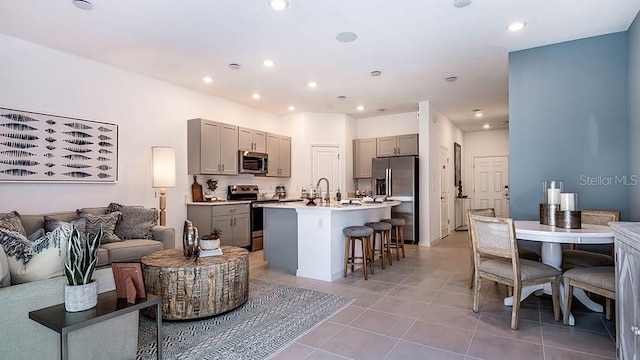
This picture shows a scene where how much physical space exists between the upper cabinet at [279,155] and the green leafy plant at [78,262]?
16.4 ft

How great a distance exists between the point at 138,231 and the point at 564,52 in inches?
210

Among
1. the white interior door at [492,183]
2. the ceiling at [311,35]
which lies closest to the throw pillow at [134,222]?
the ceiling at [311,35]

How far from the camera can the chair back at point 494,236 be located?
9.05 ft

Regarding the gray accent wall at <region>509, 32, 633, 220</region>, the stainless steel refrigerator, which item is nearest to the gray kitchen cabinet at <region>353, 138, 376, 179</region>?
the stainless steel refrigerator

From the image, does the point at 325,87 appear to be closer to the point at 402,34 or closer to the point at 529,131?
the point at 402,34

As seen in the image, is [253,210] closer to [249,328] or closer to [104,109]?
[104,109]

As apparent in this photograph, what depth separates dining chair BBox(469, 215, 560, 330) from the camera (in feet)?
9.01

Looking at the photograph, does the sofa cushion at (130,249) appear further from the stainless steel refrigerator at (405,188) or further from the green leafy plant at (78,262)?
the stainless steel refrigerator at (405,188)

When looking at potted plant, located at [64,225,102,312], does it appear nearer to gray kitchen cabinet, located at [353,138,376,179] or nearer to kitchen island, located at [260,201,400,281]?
kitchen island, located at [260,201,400,281]

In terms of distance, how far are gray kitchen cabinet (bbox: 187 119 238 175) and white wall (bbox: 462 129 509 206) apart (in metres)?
6.93

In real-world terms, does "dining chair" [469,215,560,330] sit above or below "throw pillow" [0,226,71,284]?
below

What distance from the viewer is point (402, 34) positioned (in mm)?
3590

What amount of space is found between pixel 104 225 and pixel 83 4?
7.35 feet

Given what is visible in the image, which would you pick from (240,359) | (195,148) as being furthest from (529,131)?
(195,148)
